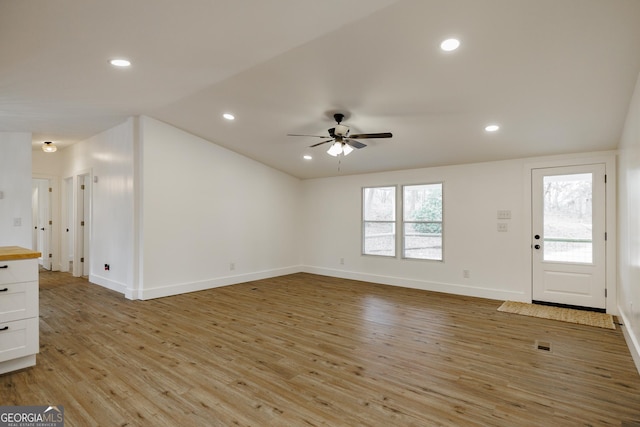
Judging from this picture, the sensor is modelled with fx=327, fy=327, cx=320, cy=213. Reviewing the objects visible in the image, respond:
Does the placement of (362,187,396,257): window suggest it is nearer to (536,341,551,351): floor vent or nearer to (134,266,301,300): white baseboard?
(134,266,301,300): white baseboard

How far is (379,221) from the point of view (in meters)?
6.94

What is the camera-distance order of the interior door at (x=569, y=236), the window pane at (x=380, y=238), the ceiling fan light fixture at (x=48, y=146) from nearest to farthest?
the interior door at (x=569, y=236) → the ceiling fan light fixture at (x=48, y=146) → the window pane at (x=380, y=238)

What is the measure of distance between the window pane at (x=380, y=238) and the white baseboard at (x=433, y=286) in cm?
52

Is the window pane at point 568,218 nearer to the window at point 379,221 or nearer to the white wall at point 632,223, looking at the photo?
the white wall at point 632,223

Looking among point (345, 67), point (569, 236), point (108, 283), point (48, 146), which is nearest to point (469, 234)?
point (569, 236)

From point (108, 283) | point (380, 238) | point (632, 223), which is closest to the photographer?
point (632, 223)

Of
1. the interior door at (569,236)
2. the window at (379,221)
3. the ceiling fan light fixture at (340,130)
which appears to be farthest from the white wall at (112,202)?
the interior door at (569,236)

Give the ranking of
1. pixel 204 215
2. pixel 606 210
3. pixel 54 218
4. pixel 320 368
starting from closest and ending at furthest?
pixel 320 368 → pixel 606 210 → pixel 204 215 → pixel 54 218

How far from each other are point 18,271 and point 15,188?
4.19 meters

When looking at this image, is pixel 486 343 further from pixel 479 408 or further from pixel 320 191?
pixel 320 191

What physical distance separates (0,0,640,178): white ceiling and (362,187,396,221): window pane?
1711 mm

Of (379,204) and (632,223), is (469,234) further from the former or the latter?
(632,223)

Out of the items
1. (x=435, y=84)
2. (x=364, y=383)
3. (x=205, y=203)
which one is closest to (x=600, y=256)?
(x=435, y=84)

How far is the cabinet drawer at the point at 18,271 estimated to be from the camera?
268 centimetres
